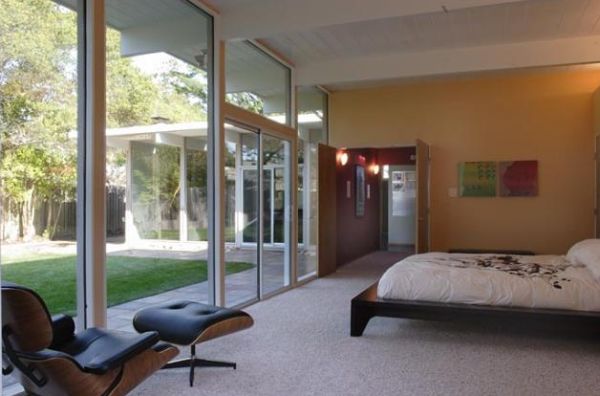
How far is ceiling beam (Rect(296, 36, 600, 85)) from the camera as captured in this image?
5484mm

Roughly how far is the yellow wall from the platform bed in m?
3.64

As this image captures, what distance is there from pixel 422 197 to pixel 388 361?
4.14 m

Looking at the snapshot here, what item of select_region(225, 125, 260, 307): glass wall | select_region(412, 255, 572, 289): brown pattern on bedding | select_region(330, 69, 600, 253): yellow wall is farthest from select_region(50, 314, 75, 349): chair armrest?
select_region(330, 69, 600, 253): yellow wall

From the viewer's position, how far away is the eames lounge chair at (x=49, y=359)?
2.11 m

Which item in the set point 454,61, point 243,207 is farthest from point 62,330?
point 454,61

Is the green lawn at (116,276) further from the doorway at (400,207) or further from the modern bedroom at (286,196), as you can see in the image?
the doorway at (400,207)

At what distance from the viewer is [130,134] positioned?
3797mm

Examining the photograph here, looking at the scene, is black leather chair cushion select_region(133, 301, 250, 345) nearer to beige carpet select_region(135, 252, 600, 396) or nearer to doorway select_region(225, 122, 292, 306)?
beige carpet select_region(135, 252, 600, 396)

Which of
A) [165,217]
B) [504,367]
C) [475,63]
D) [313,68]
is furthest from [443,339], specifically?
[313,68]

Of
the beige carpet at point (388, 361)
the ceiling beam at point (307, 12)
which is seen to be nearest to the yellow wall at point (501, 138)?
the beige carpet at point (388, 361)

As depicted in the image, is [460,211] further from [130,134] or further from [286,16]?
[130,134]

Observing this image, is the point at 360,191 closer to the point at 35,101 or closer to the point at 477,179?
the point at 477,179

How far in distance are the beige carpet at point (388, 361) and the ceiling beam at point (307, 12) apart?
Answer: 275cm

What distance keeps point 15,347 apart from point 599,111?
23.1ft
